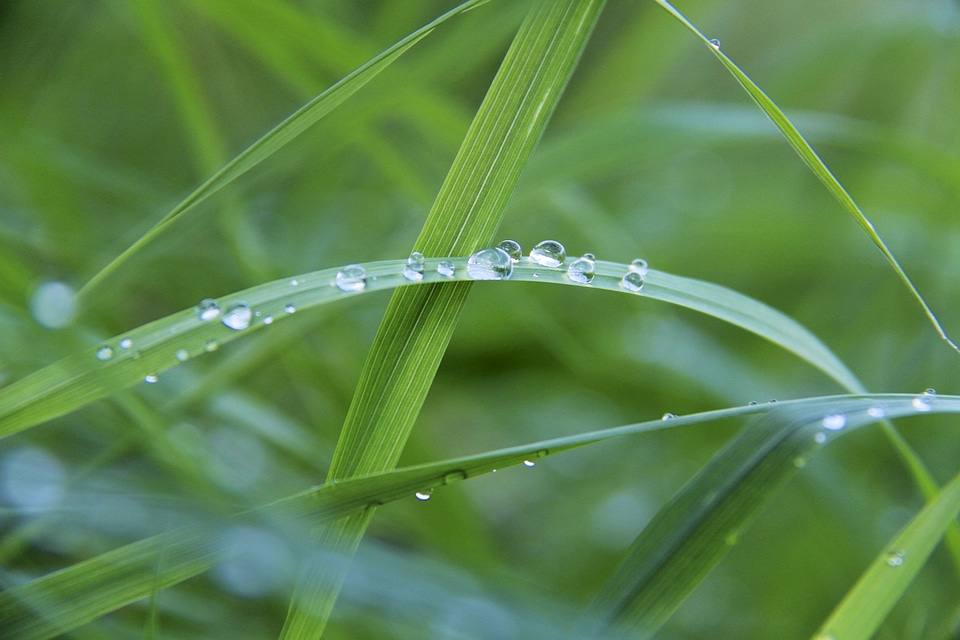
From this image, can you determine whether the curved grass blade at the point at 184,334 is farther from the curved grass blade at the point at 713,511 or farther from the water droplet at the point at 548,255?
the curved grass blade at the point at 713,511

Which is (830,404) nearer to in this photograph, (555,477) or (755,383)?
(755,383)

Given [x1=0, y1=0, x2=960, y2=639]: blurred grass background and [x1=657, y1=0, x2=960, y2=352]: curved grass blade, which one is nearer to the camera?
[x1=657, y1=0, x2=960, y2=352]: curved grass blade

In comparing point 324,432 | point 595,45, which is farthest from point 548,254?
point 595,45

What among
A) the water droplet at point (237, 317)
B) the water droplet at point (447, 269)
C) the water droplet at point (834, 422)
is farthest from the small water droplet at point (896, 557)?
the water droplet at point (237, 317)

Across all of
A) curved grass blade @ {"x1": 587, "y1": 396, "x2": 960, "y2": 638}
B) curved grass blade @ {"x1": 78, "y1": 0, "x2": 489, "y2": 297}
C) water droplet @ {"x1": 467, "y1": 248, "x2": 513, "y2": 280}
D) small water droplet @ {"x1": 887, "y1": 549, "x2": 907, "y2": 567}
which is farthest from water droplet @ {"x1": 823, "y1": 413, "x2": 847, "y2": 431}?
curved grass blade @ {"x1": 78, "y1": 0, "x2": 489, "y2": 297}

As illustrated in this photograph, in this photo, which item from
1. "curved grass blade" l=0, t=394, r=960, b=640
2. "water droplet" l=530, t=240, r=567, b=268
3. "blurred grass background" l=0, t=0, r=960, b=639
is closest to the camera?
"curved grass blade" l=0, t=394, r=960, b=640

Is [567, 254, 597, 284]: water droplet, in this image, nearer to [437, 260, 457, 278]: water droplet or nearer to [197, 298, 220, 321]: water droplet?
[437, 260, 457, 278]: water droplet

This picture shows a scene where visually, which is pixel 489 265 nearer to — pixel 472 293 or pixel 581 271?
pixel 581 271
